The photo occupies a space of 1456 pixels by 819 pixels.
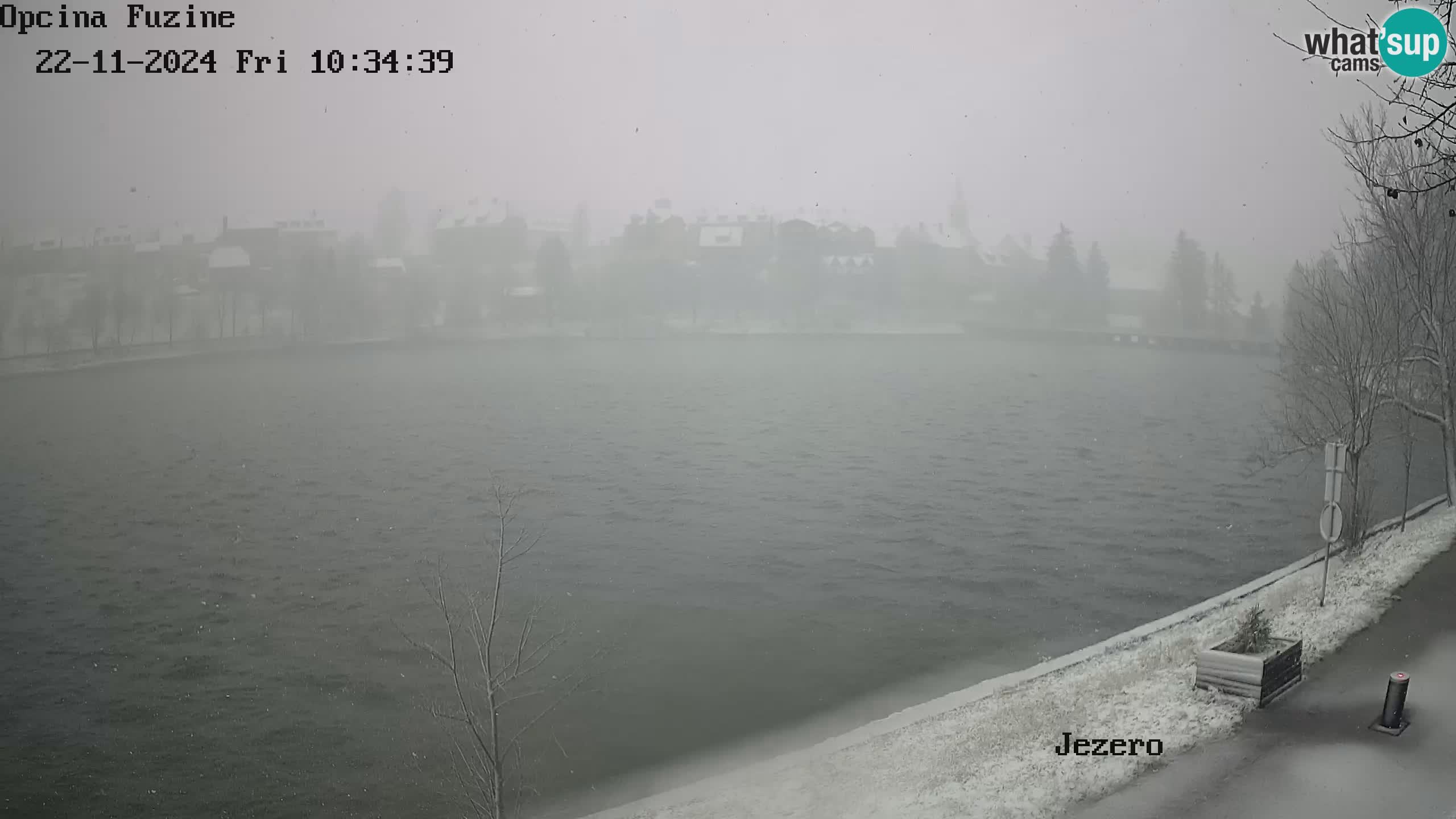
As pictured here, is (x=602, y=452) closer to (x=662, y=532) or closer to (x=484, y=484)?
(x=484, y=484)

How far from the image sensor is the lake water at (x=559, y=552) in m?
13.3

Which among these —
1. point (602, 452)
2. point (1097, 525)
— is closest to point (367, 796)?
point (1097, 525)

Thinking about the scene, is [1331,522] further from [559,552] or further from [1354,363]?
[559,552]

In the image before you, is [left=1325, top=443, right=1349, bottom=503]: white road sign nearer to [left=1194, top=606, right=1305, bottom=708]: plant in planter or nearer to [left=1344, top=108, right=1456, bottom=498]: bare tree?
[left=1194, top=606, right=1305, bottom=708]: plant in planter

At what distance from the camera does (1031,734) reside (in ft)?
29.3

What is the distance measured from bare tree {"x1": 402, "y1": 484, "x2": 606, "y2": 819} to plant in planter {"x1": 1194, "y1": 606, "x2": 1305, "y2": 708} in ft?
20.8

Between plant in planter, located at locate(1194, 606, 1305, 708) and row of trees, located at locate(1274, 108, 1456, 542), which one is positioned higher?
row of trees, located at locate(1274, 108, 1456, 542)

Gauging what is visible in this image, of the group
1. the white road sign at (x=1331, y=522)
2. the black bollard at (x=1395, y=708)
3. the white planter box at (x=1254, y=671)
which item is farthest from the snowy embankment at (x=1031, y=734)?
the black bollard at (x=1395, y=708)

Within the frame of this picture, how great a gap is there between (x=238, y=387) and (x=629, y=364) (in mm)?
22582

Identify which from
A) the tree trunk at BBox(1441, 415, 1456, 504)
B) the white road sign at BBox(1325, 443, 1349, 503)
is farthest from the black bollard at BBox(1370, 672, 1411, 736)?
the tree trunk at BBox(1441, 415, 1456, 504)

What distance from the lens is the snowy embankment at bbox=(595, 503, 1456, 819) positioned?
7664 millimetres

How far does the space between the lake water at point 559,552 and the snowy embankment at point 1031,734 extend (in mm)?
2106

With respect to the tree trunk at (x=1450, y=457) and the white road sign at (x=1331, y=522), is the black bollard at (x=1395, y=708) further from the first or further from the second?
the tree trunk at (x=1450, y=457)

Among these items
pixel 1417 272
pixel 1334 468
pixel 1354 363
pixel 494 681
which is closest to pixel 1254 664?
pixel 1334 468
